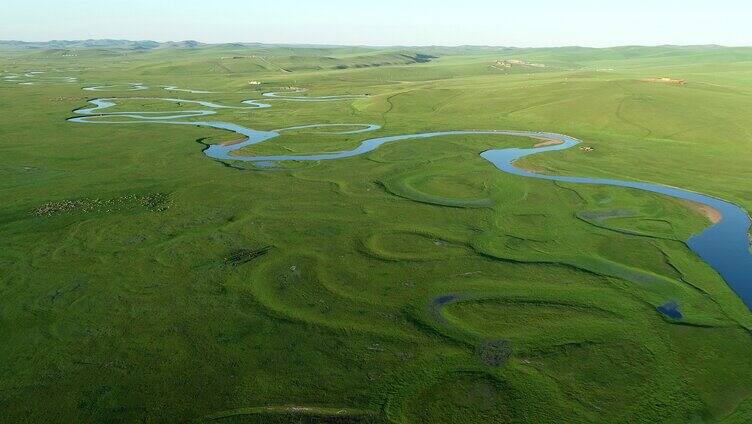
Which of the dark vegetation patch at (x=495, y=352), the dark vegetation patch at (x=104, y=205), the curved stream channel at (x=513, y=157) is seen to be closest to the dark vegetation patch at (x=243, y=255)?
the dark vegetation patch at (x=104, y=205)

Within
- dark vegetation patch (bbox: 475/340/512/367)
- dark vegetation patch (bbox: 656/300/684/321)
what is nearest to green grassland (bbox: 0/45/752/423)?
dark vegetation patch (bbox: 475/340/512/367)

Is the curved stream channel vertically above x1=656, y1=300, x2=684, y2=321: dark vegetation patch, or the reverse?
the curved stream channel

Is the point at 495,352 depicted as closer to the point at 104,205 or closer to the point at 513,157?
the point at 104,205

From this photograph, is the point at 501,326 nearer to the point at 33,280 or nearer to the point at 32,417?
the point at 32,417

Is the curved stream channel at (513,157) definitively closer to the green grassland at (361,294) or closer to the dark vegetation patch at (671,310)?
the green grassland at (361,294)

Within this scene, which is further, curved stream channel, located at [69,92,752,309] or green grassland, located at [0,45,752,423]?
curved stream channel, located at [69,92,752,309]

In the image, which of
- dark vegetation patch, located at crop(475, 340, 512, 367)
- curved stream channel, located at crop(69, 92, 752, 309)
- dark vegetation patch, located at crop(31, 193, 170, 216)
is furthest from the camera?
dark vegetation patch, located at crop(31, 193, 170, 216)

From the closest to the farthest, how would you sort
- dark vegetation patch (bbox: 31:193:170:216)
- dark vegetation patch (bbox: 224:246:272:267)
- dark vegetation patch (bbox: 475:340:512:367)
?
dark vegetation patch (bbox: 475:340:512:367)
dark vegetation patch (bbox: 224:246:272:267)
dark vegetation patch (bbox: 31:193:170:216)

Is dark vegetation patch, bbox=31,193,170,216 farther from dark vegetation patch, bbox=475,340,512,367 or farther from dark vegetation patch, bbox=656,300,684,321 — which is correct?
dark vegetation patch, bbox=656,300,684,321
